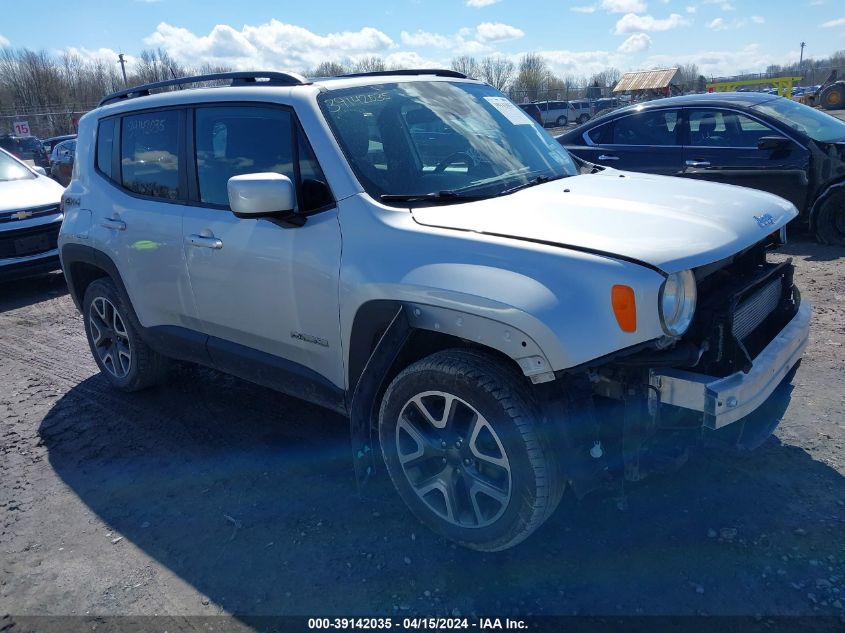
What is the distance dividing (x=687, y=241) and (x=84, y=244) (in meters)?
3.86

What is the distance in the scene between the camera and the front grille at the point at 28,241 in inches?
296

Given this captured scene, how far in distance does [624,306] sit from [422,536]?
1466 mm

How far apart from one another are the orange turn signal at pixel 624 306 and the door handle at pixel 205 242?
2088 millimetres

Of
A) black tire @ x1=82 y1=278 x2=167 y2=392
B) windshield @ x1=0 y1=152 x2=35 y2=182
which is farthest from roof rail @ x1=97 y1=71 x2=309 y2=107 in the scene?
windshield @ x1=0 y1=152 x2=35 y2=182

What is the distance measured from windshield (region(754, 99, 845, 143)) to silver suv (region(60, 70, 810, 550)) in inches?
184

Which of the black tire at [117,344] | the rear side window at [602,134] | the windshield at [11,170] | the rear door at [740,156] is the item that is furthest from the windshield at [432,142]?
the windshield at [11,170]

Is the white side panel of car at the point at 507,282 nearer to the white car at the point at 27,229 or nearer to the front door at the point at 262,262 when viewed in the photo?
the front door at the point at 262,262

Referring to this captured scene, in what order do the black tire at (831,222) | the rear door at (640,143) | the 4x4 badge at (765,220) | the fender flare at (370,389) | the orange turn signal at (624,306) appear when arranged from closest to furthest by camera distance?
the orange turn signal at (624,306) → the fender flare at (370,389) → the 4x4 badge at (765,220) → the black tire at (831,222) → the rear door at (640,143)

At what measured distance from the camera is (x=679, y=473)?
11.0ft

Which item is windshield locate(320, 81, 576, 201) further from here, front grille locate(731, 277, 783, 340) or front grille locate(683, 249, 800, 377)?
front grille locate(731, 277, 783, 340)

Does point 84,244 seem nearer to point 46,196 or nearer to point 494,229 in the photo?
point 494,229

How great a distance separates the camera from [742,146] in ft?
24.3

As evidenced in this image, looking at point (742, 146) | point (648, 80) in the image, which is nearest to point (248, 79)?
point (742, 146)

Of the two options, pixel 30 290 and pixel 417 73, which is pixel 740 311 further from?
pixel 30 290
